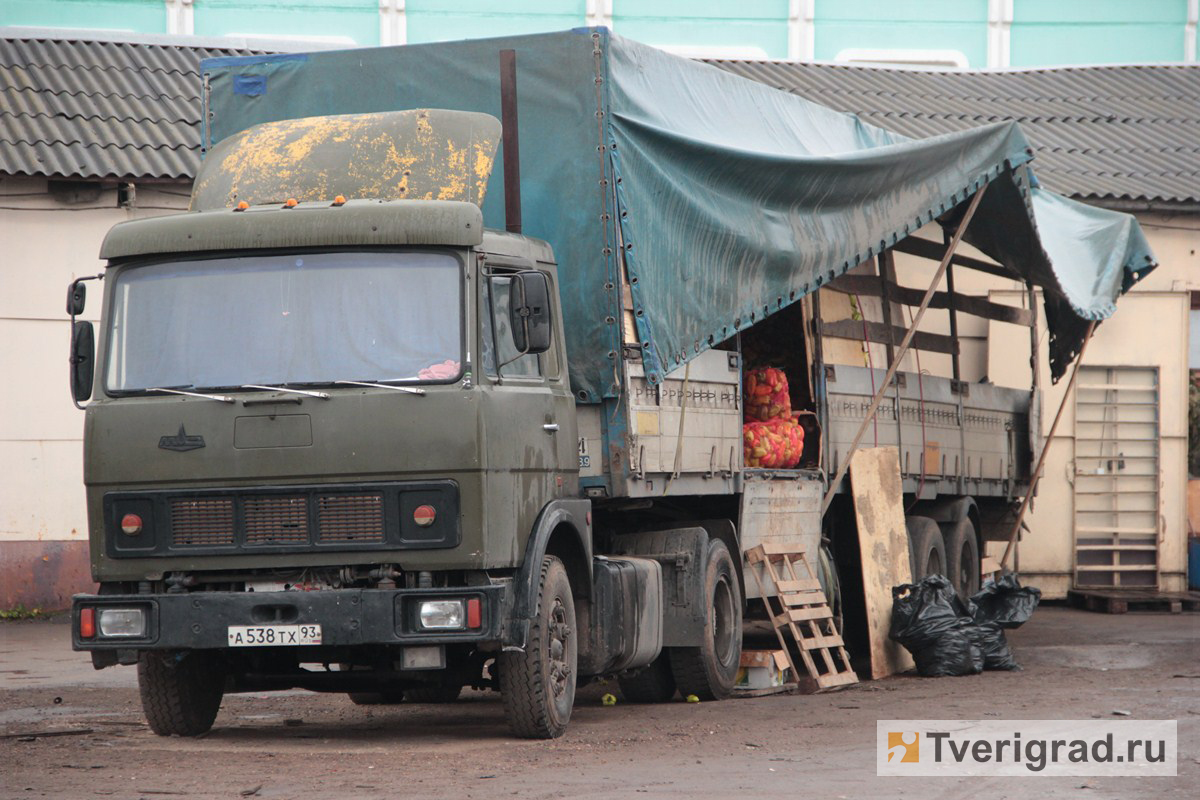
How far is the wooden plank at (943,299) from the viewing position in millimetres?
13820

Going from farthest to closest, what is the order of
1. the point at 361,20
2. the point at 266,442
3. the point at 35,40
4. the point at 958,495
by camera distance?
the point at 361,20
the point at 35,40
the point at 958,495
the point at 266,442

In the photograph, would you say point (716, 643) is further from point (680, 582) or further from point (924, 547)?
point (924, 547)

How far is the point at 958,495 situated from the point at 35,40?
10583mm

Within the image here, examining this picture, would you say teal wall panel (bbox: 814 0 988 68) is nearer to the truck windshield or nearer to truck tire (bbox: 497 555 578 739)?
truck tire (bbox: 497 555 578 739)

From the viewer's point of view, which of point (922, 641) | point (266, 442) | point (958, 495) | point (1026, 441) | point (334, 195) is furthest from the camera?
point (1026, 441)

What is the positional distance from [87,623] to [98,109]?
10407mm

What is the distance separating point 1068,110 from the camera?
21250mm

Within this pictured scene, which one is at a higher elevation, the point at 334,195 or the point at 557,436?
the point at 334,195

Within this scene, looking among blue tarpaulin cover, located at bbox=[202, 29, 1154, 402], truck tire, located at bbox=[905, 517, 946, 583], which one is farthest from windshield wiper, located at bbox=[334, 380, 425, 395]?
truck tire, located at bbox=[905, 517, 946, 583]

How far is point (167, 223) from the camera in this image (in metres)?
8.38

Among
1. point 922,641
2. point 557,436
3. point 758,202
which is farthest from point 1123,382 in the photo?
point 557,436

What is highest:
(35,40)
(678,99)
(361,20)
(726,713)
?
(361,20)

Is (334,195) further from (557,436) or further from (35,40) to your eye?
(35,40)

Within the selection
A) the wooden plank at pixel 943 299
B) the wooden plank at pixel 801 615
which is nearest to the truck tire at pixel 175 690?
the wooden plank at pixel 801 615
